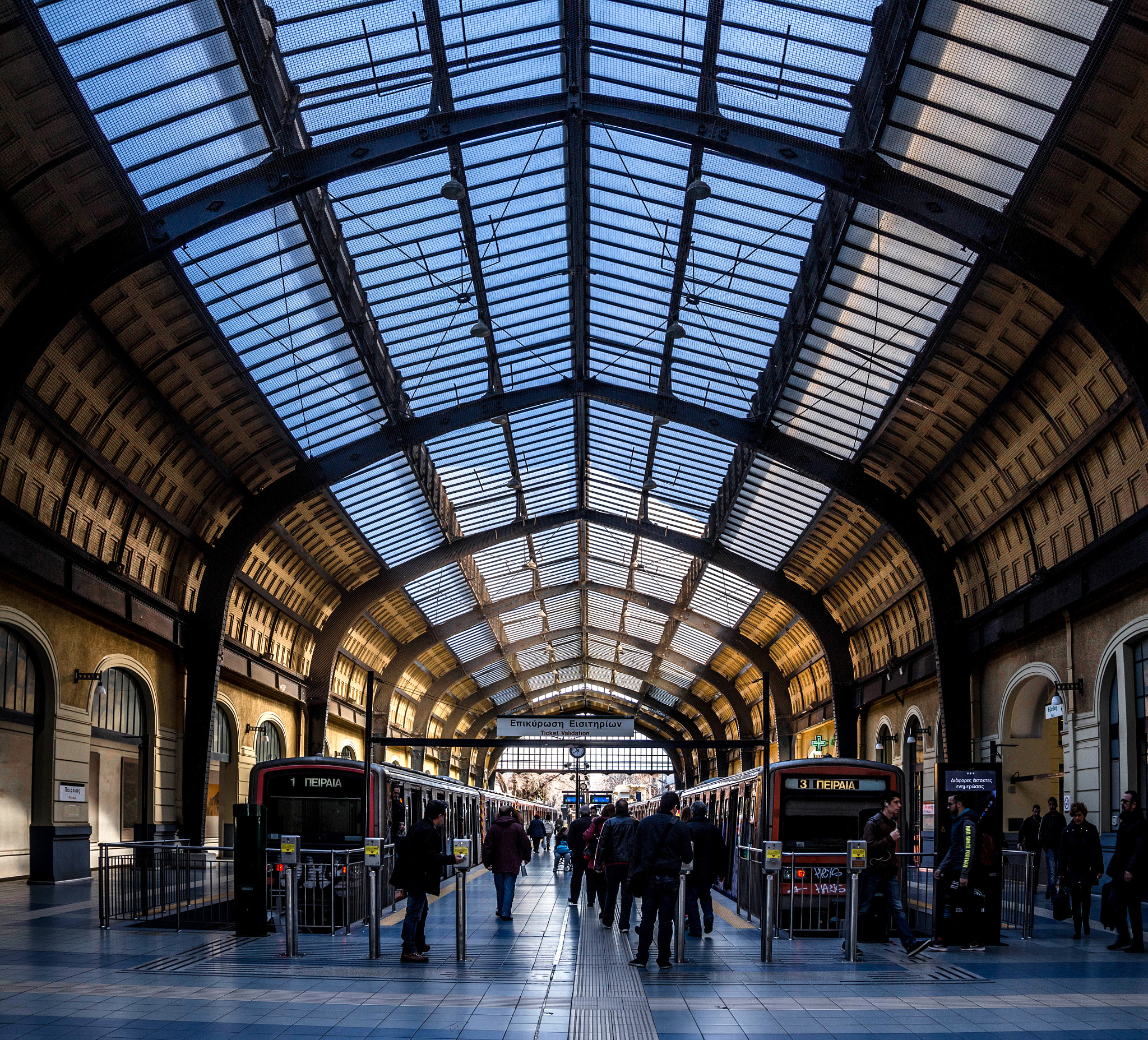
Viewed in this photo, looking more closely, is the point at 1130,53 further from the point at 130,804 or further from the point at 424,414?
the point at 130,804

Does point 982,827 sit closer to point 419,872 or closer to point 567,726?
point 419,872

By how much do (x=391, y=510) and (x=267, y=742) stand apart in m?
8.86

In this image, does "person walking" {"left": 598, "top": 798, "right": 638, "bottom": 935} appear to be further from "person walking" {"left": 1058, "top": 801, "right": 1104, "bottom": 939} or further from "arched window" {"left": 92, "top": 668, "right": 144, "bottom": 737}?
"arched window" {"left": 92, "top": 668, "right": 144, "bottom": 737}

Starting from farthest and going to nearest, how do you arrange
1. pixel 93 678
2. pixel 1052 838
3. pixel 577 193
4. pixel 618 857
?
pixel 93 678, pixel 577 193, pixel 1052 838, pixel 618 857

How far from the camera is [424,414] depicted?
32656mm

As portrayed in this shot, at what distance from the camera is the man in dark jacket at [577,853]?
68.4ft

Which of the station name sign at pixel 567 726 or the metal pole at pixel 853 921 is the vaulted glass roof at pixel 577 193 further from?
the station name sign at pixel 567 726

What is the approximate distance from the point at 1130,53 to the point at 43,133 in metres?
14.5

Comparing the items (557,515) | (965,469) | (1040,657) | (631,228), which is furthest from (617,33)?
(557,515)

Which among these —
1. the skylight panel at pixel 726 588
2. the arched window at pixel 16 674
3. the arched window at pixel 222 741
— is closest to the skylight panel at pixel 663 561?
the skylight panel at pixel 726 588

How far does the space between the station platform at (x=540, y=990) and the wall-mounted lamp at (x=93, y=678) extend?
975 centimetres

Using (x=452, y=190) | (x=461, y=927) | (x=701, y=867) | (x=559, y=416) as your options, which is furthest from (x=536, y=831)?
(x=461, y=927)

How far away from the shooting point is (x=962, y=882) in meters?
13.8

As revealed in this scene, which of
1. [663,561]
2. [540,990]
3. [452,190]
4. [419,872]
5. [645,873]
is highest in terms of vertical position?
[452,190]
